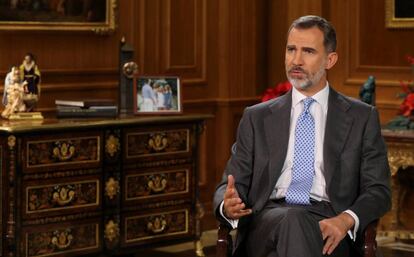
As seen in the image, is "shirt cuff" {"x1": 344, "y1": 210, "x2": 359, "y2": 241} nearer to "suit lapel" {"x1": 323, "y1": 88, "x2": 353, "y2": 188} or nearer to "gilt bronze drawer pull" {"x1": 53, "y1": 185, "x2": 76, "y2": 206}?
"suit lapel" {"x1": 323, "y1": 88, "x2": 353, "y2": 188}

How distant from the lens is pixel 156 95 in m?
6.64

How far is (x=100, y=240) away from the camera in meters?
6.13

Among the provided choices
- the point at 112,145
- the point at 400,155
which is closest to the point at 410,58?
the point at 400,155

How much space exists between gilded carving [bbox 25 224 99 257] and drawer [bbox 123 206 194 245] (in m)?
0.28

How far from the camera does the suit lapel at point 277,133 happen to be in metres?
4.01

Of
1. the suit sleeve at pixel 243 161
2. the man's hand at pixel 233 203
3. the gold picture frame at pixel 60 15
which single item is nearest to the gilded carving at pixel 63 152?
the gold picture frame at pixel 60 15

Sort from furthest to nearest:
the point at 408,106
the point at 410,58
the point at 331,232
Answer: the point at 410,58
the point at 408,106
the point at 331,232

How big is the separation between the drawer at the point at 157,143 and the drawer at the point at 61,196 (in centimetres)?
34

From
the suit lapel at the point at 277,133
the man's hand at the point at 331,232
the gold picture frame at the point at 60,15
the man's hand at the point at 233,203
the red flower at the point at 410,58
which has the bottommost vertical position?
the man's hand at the point at 331,232

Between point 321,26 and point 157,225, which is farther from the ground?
point 321,26

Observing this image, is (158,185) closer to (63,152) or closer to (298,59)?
(63,152)

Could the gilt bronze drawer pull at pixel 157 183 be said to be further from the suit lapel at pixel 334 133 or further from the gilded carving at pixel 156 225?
the suit lapel at pixel 334 133

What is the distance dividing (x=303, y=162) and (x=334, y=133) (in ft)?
0.55

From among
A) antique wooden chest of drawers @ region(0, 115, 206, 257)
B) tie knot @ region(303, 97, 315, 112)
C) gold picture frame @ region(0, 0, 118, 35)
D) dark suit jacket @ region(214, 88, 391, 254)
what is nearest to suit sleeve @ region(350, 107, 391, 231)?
dark suit jacket @ region(214, 88, 391, 254)
